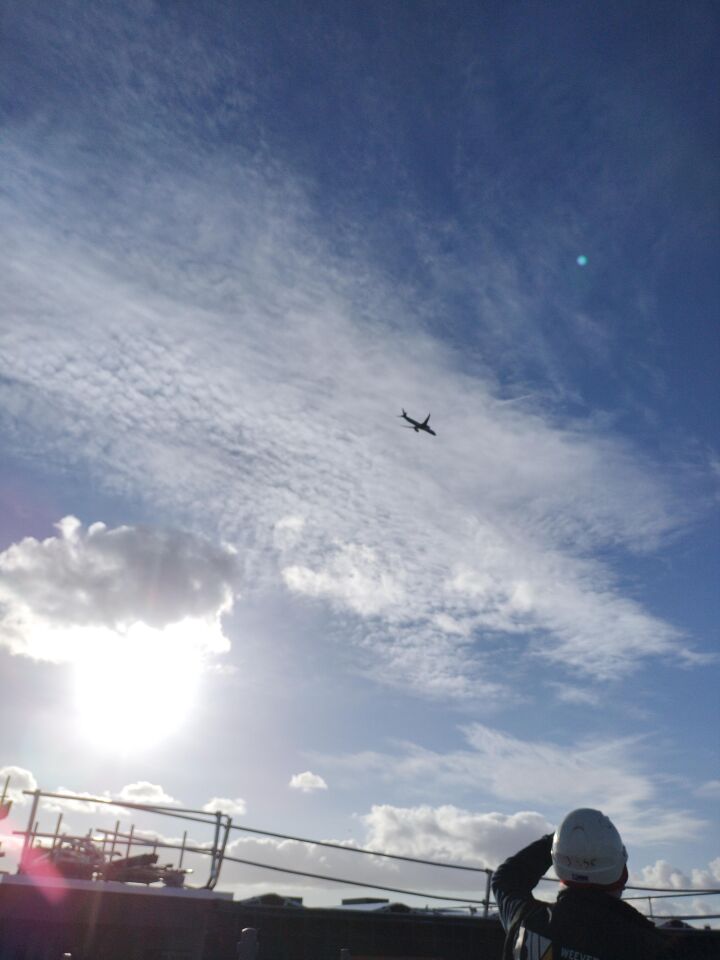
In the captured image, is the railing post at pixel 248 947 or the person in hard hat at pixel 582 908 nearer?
the person in hard hat at pixel 582 908

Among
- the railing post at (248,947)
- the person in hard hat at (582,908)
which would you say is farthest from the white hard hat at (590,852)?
the railing post at (248,947)

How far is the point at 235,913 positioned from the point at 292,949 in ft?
5.06

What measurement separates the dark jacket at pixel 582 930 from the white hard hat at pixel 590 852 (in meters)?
0.08

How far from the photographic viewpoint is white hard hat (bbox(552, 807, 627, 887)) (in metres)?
3.88

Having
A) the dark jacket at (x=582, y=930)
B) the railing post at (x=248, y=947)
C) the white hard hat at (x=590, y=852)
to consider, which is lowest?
the railing post at (x=248, y=947)

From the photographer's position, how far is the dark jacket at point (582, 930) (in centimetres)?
358

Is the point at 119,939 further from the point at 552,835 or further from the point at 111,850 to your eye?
the point at 552,835

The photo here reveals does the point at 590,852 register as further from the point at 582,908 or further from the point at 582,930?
the point at 582,930

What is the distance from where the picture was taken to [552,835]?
14.9 ft

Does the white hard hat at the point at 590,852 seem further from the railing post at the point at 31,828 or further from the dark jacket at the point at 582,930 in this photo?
the railing post at the point at 31,828

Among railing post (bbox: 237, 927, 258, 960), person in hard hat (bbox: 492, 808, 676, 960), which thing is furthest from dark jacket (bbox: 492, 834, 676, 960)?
railing post (bbox: 237, 927, 258, 960)

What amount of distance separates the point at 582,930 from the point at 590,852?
38 cm

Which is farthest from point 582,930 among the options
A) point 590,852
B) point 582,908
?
point 590,852

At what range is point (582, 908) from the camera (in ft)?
12.2
